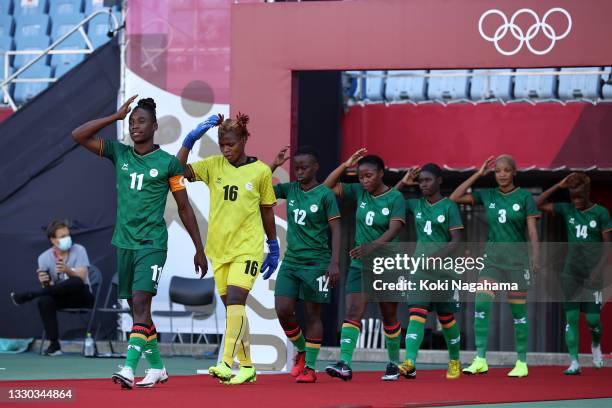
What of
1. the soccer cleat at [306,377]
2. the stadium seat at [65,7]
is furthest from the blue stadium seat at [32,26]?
the soccer cleat at [306,377]

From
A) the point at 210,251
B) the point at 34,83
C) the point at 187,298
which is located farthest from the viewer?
the point at 34,83

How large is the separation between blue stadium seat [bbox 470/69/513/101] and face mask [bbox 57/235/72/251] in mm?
6411

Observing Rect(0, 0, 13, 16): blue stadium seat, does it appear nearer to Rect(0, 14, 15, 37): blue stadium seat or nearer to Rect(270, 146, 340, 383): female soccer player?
Rect(0, 14, 15, 37): blue stadium seat

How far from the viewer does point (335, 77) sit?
17141 mm

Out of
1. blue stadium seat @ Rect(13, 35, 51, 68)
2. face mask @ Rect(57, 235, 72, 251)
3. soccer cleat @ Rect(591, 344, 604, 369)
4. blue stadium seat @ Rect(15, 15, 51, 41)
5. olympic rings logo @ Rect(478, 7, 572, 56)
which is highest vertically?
blue stadium seat @ Rect(15, 15, 51, 41)

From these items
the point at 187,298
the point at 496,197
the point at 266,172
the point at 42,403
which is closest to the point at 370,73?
the point at 187,298

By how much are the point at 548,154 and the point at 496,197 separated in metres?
4.38

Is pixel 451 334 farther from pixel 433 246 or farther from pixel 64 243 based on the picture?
pixel 64 243

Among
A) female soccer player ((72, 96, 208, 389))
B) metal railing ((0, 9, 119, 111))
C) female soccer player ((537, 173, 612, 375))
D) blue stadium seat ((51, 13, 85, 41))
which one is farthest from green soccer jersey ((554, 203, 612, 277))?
blue stadium seat ((51, 13, 85, 41))

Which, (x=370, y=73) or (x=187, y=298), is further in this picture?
(x=370, y=73)

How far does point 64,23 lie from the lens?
21.7 m

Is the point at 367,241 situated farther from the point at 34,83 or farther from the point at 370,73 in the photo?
the point at 34,83

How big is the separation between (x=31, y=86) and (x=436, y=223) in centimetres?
1079

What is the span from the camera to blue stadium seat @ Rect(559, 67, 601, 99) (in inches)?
677
